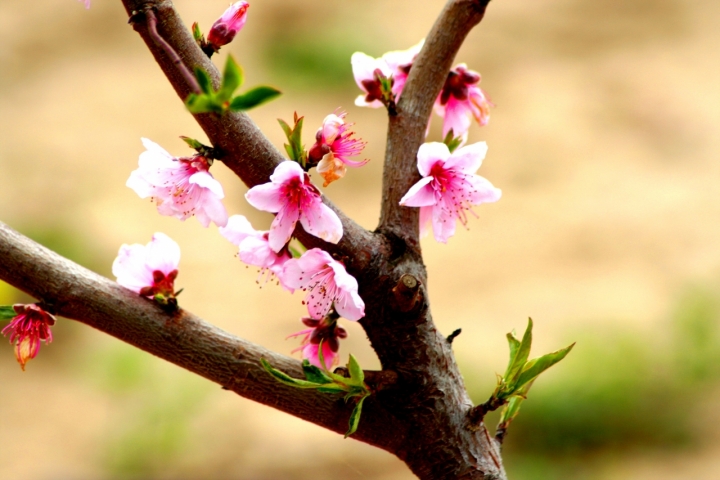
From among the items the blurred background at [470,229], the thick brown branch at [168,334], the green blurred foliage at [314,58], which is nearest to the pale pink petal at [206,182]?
the thick brown branch at [168,334]

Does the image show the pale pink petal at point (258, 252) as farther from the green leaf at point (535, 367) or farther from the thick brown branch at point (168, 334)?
the green leaf at point (535, 367)

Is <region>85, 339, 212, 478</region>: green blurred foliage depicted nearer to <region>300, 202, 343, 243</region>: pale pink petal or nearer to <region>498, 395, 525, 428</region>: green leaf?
<region>498, 395, 525, 428</region>: green leaf

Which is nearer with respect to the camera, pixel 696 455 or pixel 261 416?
pixel 696 455

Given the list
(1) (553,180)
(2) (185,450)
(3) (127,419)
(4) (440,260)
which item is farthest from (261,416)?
(1) (553,180)

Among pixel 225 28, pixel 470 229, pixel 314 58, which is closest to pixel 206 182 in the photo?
pixel 225 28

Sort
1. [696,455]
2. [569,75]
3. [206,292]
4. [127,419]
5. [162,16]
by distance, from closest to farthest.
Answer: [162,16] → [696,455] → [127,419] → [206,292] → [569,75]

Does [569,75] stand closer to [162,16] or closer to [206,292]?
[206,292]
